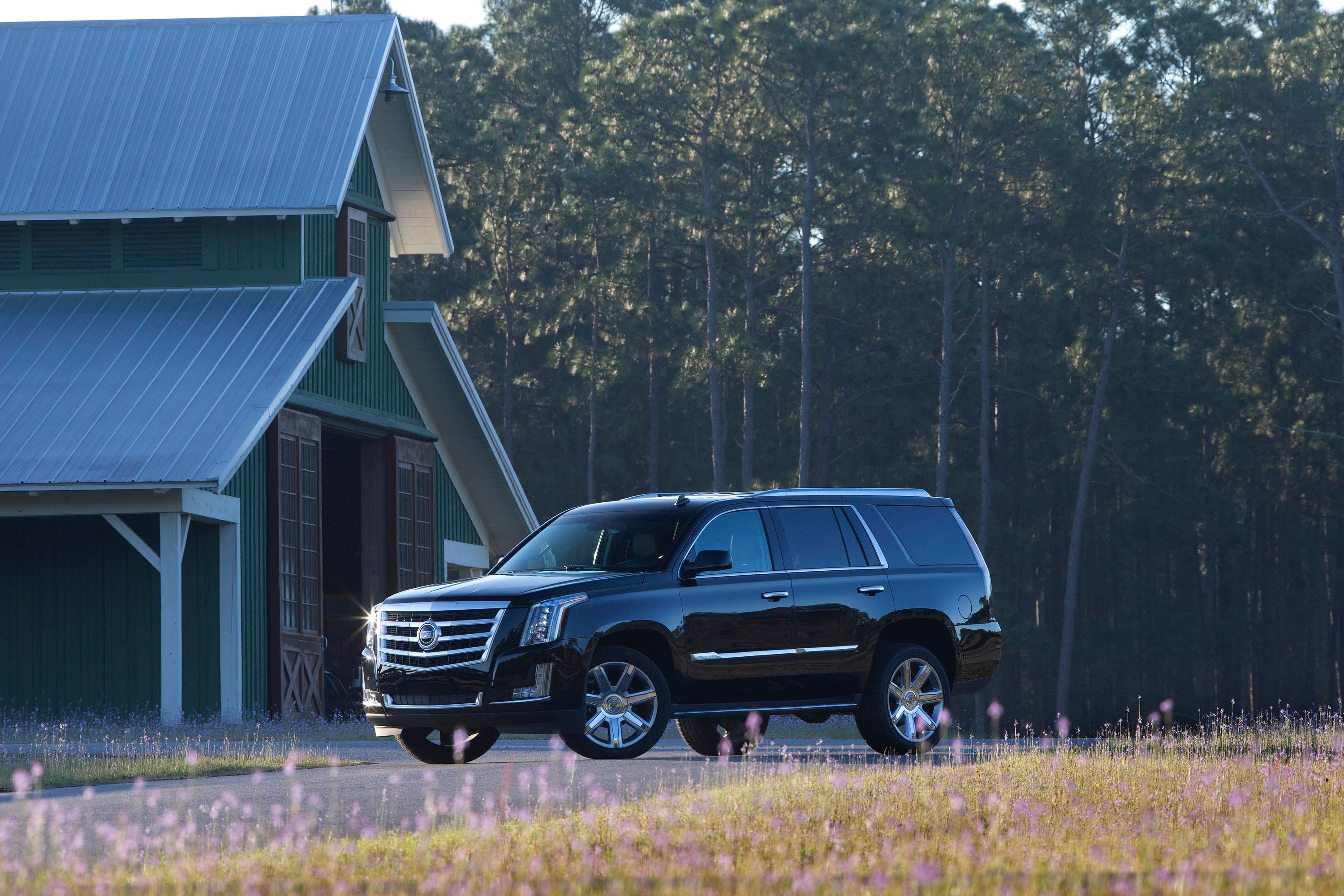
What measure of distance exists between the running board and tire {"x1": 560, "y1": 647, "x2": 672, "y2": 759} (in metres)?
0.22

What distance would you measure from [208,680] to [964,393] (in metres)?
37.5

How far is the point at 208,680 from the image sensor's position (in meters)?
24.0

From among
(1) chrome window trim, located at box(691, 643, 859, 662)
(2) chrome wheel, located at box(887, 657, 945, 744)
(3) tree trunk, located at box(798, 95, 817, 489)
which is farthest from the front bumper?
(3) tree trunk, located at box(798, 95, 817, 489)

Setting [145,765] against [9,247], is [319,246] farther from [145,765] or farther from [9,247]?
[145,765]

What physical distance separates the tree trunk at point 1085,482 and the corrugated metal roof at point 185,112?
1176 inches

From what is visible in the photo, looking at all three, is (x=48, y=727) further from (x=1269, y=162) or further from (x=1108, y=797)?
(x=1269, y=162)

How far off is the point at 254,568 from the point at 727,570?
11.7 metres

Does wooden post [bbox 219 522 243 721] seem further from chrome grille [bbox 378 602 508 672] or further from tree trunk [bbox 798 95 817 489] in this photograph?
tree trunk [bbox 798 95 817 489]

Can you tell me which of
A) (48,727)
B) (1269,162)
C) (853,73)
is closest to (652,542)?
(48,727)

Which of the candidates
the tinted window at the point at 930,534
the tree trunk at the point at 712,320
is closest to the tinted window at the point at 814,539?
the tinted window at the point at 930,534

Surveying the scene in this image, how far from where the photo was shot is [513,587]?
13727 millimetres

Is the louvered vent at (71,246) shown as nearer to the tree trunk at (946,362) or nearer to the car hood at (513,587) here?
the car hood at (513,587)

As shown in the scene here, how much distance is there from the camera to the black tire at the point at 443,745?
47.9ft

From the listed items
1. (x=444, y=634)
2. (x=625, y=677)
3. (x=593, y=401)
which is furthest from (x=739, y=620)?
(x=593, y=401)
